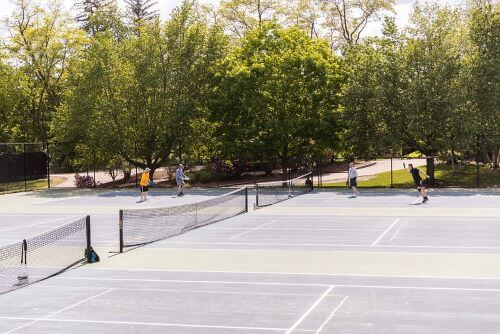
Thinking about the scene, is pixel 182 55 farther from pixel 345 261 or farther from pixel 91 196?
pixel 345 261

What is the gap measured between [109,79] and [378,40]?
1823 cm

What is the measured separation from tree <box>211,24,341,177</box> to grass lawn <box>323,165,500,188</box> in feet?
14.3

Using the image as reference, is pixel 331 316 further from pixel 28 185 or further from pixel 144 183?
pixel 28 185

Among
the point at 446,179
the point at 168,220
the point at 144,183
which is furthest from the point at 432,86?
the point at 168,220

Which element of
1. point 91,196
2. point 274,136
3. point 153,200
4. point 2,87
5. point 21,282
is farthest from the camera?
point 2,87

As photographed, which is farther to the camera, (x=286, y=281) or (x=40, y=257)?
(x=40, y=257)

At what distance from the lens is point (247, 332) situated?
31.7 ft

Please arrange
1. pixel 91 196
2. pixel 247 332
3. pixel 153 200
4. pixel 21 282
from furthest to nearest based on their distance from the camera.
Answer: pixel 91 196
pixel 153 200
pixel 21 282
pixel 247 332

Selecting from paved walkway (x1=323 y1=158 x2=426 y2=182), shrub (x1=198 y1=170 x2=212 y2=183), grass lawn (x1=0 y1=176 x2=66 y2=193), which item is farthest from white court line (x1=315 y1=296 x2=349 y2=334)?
grass lawn (x1=0 y1=176 x2=66 y2=193)

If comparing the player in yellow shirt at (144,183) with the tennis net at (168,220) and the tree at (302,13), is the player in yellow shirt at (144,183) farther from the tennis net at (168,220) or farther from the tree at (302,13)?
the tree at (302,13)

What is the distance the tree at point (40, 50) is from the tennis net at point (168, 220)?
30.2m

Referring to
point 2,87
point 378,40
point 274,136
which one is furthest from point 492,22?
point 2,87

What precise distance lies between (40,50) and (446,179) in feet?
116

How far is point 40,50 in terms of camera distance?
5444 centimetres
